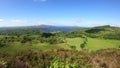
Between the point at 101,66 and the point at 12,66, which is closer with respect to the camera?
the point at 12,66

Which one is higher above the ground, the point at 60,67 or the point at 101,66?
the point at 60,67

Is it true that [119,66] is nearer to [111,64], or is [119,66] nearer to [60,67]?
[111,64]

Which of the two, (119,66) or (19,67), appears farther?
(119,66)

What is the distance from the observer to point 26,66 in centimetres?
3488

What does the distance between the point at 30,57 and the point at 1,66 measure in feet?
62.4

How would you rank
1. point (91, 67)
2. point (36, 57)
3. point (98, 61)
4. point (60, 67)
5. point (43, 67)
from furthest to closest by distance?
point (36, 57) < point (98, 61) < point (43, 67) < point (91, 67) < point (60, 67)

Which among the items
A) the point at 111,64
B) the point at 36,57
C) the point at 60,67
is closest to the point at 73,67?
the point at 60,67

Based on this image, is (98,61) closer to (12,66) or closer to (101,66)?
(101,66)

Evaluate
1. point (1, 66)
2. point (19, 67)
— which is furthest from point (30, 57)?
point (1, 66)

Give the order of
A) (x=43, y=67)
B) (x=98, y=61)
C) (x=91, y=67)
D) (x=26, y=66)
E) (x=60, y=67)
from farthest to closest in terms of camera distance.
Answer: (x=98, y=61) → (x=43, y=67) → (x=26, y=66) → (x=91, y=67) → (x=60, y=67)

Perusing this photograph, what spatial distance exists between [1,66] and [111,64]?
23.5 metres

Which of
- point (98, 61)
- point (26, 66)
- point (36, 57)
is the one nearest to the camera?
point (26, 66)

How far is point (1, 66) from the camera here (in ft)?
98.3

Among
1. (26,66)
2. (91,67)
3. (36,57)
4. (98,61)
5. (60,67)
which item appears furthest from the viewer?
(36,57)
